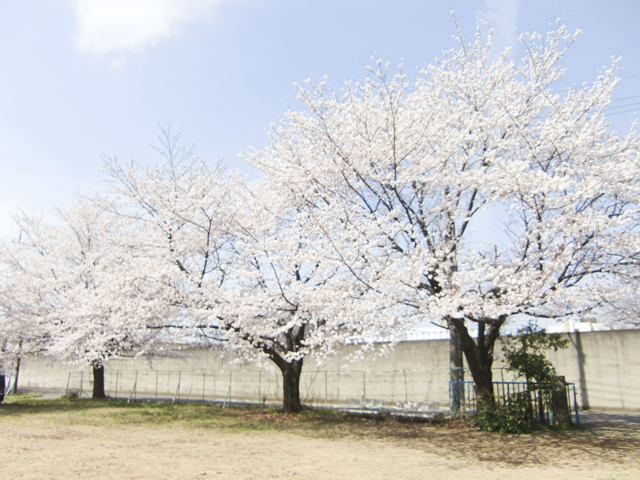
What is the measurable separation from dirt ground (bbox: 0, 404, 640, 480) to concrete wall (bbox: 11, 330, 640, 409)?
2.13 meters

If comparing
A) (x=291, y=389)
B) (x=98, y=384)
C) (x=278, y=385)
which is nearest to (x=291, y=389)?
(x=291, y=389)

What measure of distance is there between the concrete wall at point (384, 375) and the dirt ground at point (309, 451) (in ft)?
6.99

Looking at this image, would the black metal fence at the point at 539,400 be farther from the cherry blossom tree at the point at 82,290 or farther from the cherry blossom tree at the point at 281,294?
the cherry blossom tree at the point at 82,290

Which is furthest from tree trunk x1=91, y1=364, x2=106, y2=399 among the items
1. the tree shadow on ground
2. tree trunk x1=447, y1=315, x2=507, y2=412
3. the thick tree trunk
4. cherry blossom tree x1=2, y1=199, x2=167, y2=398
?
tree trunk x1=447, y1=315, x2=507, y2=412

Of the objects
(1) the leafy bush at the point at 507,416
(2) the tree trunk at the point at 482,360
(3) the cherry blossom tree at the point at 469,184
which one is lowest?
(1) the leafy bush at the point at 507,416

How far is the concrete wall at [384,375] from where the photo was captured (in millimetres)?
16047

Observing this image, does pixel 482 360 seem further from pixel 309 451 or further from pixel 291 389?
pixel 291 389

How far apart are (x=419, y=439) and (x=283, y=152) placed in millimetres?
8482

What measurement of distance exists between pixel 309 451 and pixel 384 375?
10.6 m

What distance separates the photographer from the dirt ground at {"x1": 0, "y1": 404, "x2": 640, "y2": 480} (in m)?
7.59

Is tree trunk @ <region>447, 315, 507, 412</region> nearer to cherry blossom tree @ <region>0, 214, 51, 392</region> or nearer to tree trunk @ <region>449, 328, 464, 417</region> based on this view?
tree trunk @ <region>449, 328, 464, 417</region>

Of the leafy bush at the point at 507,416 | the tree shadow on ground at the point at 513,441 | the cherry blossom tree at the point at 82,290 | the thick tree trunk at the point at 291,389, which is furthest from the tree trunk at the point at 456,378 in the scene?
the cherry blossom tree at the point at 82,290

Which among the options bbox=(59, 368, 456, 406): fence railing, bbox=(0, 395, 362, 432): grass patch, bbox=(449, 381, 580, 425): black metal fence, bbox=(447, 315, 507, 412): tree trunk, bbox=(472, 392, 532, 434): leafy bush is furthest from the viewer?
bbox=(59, 368, 456, 406): fence railing

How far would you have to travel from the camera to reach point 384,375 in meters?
19.7
